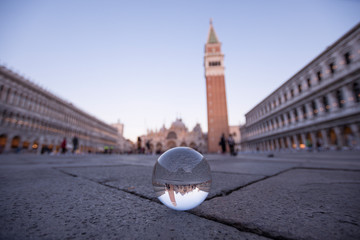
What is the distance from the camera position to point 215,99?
133 ft

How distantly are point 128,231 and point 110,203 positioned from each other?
1.16ft

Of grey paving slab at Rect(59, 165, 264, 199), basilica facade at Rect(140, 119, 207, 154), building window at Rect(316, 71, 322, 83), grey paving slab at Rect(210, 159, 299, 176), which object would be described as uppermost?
building window at Rect(316, 71, 322, 83)

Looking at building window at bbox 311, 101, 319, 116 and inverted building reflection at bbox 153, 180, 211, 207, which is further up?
building window at bbox 311, 101, 319, 116

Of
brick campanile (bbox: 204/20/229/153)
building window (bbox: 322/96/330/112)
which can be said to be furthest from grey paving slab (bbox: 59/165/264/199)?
brick campanile (bbox: 204/20/229/153)

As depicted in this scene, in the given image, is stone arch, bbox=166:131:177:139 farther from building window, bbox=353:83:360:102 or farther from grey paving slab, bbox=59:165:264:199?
grey paving slab, bbox=59:165:264:199

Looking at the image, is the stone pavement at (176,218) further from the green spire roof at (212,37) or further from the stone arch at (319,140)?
the green spire roof at (212,37)

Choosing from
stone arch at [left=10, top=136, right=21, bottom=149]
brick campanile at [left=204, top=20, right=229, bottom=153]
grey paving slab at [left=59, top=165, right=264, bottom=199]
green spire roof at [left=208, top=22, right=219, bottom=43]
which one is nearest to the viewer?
grey paving slab at [left=59, top=165, right=264, bottom=199]

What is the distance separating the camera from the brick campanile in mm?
38938

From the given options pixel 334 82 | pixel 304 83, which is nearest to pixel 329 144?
pixel 334 82

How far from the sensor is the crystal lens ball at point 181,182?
0.72m

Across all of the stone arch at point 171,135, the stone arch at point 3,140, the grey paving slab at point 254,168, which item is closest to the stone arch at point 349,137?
the grey paving slab at point 254,168

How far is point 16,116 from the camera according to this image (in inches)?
993

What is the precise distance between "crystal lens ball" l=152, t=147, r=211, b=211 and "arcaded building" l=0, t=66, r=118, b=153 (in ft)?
95.1

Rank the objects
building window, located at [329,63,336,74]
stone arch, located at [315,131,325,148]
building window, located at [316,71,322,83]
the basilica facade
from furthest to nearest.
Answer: the basilica facade, building window, located at [316,71,322,83], building window, located at [329,63,336,74], stone arch, located at [315,131,325,148]
